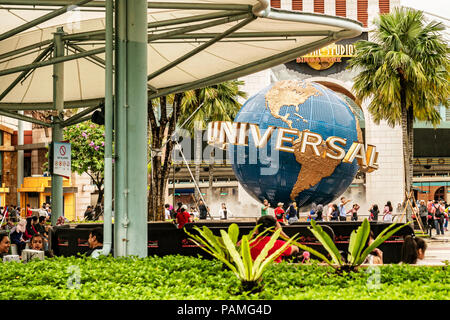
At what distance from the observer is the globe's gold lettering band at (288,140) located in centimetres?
3056

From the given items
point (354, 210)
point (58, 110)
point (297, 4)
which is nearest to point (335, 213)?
point (354, 210)

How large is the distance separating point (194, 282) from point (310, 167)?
24.0m

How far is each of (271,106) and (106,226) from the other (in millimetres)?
21882

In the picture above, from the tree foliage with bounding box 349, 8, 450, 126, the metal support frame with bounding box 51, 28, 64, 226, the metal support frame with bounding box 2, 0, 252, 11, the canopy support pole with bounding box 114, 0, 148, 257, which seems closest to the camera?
the canopy support pole with bounding box 114, 0, 148, 257

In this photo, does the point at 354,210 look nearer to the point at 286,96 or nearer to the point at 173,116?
the point at 286,96

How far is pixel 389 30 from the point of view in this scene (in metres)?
34.2

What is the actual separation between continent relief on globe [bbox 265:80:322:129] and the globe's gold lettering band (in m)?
0.98

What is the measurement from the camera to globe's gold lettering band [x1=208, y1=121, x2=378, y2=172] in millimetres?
30561

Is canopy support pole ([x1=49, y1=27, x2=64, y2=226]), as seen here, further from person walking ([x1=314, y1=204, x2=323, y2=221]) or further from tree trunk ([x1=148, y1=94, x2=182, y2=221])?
person walking ([x1=314, y1=204, x2=323, y2=221])

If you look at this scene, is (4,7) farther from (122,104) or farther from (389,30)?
(389,30)

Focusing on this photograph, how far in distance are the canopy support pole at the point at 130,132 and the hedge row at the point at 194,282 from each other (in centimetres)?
198

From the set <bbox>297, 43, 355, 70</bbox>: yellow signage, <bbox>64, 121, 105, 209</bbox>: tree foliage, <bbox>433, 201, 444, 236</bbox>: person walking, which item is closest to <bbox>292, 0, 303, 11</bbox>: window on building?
<bbox>297, 43, 355, 70</bbox>: yellow signage

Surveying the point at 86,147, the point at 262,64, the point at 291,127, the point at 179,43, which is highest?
the point at 179,43

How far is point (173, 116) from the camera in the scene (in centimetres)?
3334
